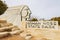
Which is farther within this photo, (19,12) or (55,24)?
(19,12)

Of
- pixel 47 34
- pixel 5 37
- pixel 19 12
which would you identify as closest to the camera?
pixel 5 37

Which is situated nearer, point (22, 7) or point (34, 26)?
point (34, 26)

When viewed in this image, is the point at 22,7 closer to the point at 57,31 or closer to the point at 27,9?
the point at 27,9

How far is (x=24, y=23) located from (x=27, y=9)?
328 cm

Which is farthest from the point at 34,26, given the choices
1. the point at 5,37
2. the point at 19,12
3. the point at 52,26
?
the point at 5,37

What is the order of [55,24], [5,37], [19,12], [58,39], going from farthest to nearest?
[19,12] < [55,24] < [58,39] < [5,37]

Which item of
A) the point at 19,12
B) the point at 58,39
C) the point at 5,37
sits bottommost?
the point at 58,39

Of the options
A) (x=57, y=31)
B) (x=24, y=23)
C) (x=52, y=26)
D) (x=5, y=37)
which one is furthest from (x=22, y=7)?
(x=5, y=37)

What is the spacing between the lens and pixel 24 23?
10312mm

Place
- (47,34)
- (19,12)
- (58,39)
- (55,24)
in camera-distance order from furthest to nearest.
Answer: (19,12)
(55,24)
(47,34)
(58,39)

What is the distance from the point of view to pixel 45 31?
881cm

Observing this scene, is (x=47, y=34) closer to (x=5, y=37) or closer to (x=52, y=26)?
(x=52, y=26)

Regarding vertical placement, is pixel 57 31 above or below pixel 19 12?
below

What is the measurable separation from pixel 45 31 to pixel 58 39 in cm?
110
